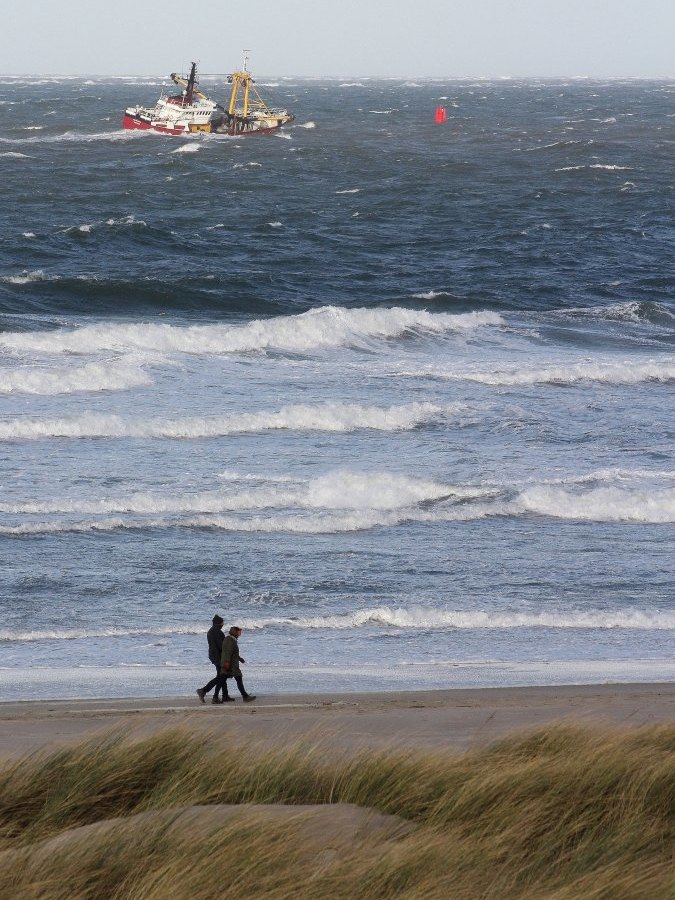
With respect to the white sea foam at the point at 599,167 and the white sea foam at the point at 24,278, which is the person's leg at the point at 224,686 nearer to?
the white sea foam at the point at 24,278

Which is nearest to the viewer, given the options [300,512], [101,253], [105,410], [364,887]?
[364,887]

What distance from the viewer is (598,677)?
12.2 meters

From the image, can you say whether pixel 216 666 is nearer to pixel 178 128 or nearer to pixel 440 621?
pixel 440 621

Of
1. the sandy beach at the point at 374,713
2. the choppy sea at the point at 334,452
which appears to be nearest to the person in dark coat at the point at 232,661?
the sandy beach at the point at 374,713

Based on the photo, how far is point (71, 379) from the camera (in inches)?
981

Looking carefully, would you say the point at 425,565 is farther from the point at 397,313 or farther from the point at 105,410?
the point at 397,313

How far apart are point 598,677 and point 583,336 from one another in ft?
71.5

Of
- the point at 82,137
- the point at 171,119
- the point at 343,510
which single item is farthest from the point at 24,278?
the point at 171,119

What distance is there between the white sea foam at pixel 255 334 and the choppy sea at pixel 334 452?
4.3 inches

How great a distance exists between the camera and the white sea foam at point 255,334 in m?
29.0

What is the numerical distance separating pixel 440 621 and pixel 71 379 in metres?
13.5

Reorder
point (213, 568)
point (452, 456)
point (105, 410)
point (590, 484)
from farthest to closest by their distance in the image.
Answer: point (105, 410)
point (452, 456)
point (590, 484)
point (213, 568)

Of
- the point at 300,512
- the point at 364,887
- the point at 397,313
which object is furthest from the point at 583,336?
the point at 364,887

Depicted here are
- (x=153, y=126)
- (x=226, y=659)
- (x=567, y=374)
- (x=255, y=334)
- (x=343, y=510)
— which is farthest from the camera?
(x=153, y=126)
